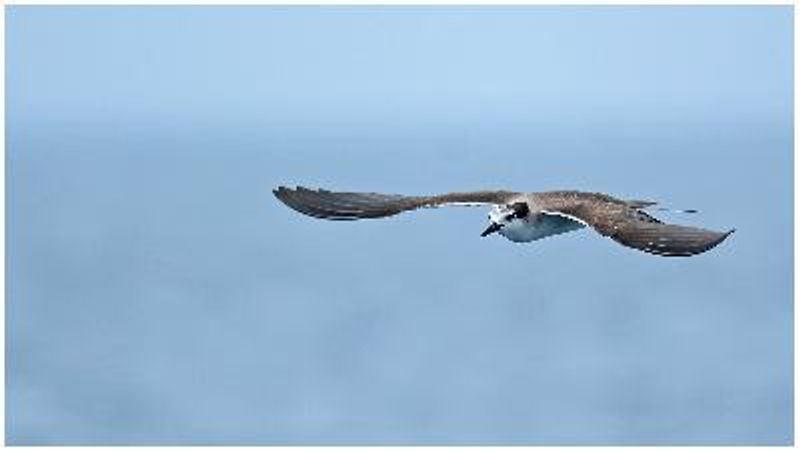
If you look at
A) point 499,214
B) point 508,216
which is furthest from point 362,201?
point 508,216

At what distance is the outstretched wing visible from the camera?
827 inches

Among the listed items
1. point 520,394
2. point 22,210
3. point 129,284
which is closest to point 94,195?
point 22,210

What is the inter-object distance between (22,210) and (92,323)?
55042mm

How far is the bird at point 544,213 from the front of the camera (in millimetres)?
17625

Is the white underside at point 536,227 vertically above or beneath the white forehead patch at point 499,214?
beneath

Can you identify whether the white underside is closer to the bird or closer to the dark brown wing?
the bird

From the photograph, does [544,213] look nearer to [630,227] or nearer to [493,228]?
[493,228]

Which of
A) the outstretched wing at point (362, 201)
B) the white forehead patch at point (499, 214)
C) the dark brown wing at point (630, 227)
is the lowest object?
the dark brown wing at point (630, 227)

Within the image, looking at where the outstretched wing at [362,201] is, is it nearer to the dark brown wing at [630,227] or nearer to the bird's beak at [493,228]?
the bird's beak at [493,228]

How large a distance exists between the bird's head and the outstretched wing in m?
0.57

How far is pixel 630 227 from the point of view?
1848 cm

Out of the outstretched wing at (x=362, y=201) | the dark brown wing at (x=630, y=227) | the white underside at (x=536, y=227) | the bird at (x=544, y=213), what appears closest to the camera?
the dark brown wing at (x=630, y=227)

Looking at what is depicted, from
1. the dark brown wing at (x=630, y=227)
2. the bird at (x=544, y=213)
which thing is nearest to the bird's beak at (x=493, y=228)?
the bird at (x=544, y=213)

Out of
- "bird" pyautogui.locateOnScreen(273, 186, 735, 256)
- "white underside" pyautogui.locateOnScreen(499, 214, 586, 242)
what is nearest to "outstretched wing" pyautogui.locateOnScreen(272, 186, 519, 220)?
"bird" pyautogui.locateOnScreen(273, 186, 735, 256)
